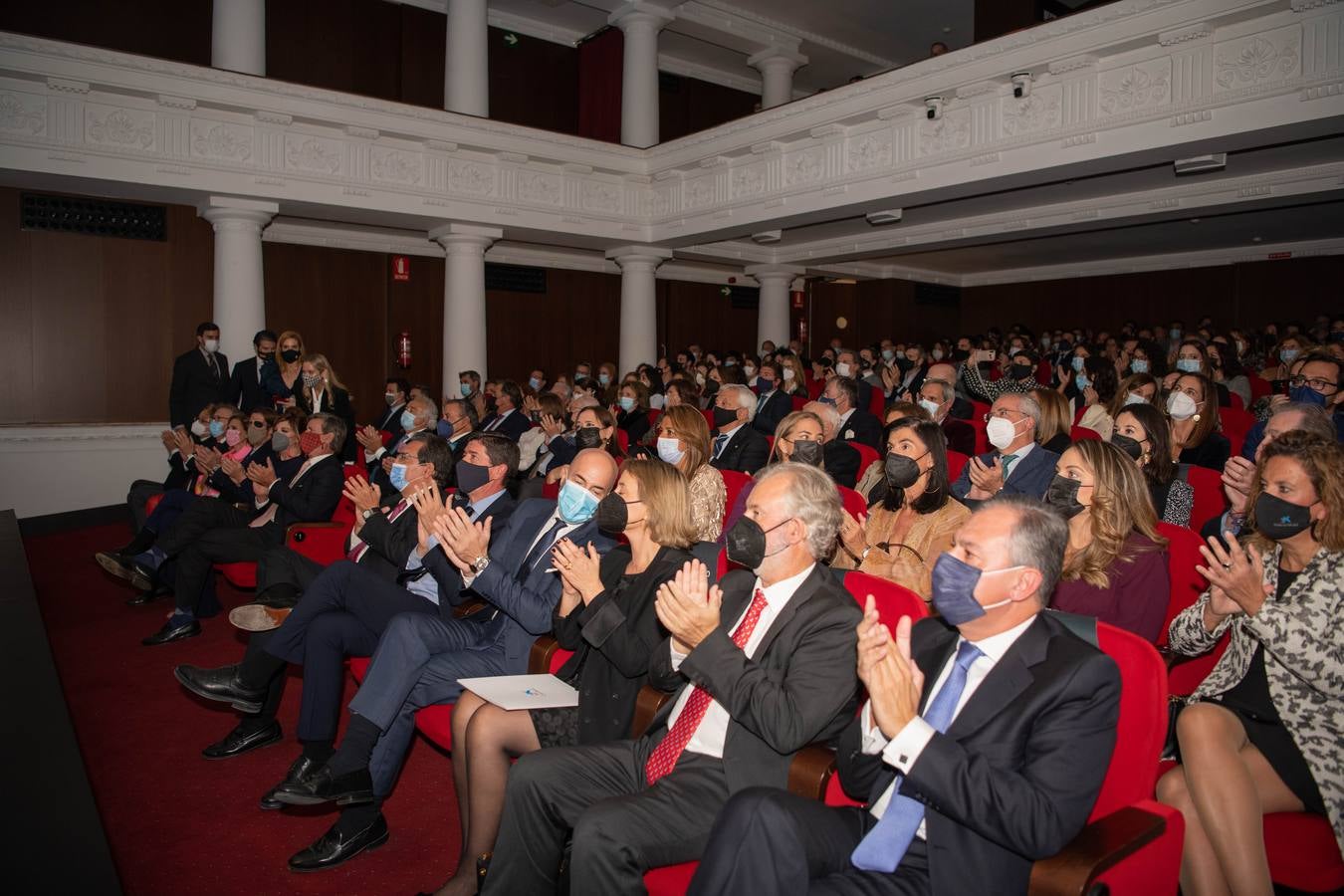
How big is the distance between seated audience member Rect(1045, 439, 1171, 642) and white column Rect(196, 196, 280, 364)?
7890 mm

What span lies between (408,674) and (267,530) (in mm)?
2280

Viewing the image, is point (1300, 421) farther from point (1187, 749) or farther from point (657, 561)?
point (657, 561)

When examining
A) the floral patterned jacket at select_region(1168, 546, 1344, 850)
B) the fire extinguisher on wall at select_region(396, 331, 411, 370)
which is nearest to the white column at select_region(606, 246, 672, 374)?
the fire extinguisher on wall at select_region(396, 331, 411, 370)

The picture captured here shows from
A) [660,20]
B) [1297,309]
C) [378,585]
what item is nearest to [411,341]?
[660,20]

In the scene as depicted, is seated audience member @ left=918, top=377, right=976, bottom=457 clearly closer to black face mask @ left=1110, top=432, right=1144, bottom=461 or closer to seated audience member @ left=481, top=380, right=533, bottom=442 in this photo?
black face mask @ left=1110, top=432, right=1144, bottom=461

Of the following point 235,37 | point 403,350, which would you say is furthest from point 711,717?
point 403,350

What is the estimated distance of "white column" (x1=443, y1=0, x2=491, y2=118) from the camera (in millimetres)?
9820

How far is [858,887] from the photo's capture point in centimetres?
166

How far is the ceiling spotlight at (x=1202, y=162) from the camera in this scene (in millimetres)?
6731

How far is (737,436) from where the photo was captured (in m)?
5.12

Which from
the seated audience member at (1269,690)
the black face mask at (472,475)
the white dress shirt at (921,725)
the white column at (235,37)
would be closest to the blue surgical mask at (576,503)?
the black face mask at (472,475)

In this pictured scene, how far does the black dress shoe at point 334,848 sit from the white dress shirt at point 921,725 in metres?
1.58

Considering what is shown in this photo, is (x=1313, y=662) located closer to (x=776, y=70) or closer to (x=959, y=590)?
(x=959, y=590)

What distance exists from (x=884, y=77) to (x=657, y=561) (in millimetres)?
7064
